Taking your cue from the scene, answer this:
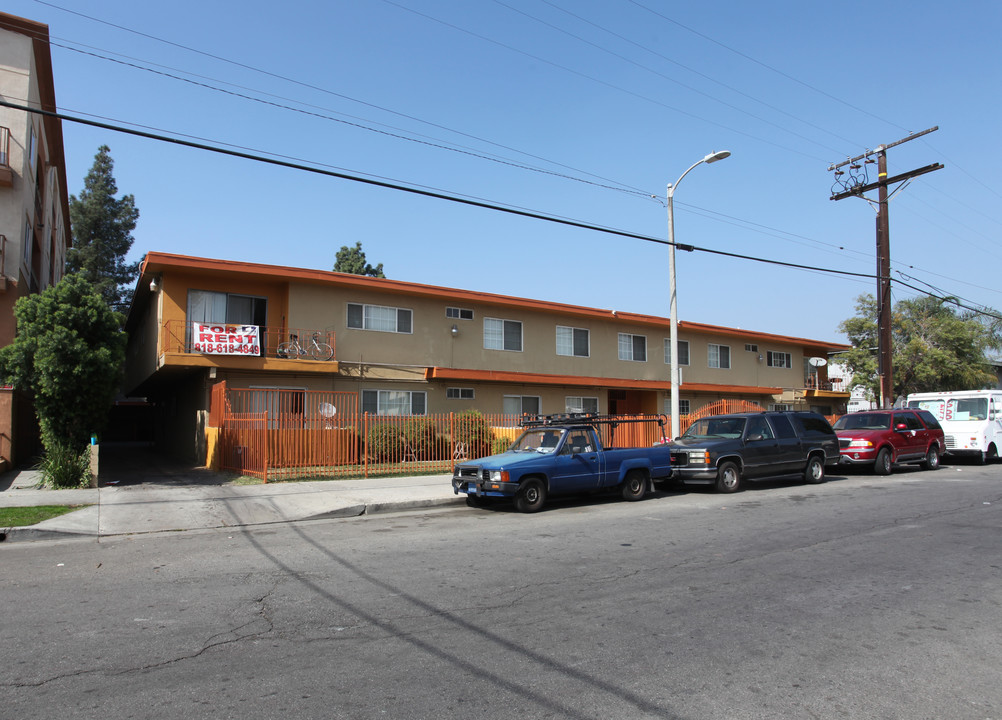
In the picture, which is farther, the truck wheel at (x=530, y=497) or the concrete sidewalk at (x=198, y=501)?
the truck wheel at (x=530, y=497)

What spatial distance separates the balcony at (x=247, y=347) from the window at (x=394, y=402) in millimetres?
1873

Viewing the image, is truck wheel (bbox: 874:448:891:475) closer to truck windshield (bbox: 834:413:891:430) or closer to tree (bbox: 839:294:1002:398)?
truck windshield (bbox: 834:413:891:430)

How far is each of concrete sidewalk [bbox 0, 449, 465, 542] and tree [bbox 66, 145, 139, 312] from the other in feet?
121

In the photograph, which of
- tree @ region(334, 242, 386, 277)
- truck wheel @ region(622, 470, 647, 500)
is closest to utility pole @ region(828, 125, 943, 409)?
truck wheel @ region(622, 470, 647, 500)

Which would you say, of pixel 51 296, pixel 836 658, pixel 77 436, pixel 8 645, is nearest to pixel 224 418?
pixel 77 436

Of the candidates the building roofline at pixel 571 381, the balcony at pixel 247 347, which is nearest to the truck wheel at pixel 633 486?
the building roofline at pixel 571 381

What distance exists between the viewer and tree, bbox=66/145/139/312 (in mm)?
47781

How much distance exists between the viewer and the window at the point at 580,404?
2722cm

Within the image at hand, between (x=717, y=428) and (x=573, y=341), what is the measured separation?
489 inches

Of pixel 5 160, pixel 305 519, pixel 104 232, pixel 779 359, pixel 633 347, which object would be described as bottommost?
pixel 305 519

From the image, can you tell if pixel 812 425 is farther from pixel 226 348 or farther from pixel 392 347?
pixel 226 348

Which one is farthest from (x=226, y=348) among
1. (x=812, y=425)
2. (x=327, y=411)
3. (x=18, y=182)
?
(x=812, y=425)

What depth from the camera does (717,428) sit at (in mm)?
15734

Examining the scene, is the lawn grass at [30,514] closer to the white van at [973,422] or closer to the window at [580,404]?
the window at [580,404]
